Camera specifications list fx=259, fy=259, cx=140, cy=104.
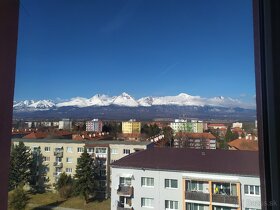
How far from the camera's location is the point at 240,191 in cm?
86

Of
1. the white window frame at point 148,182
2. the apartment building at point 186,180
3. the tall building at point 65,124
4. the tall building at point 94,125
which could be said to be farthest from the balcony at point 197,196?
the tall building at point 65,124

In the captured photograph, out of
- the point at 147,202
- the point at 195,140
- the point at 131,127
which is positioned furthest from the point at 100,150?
the point at 195,140

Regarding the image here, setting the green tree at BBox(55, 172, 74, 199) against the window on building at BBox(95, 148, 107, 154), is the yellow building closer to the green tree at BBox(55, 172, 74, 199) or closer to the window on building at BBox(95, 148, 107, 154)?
the window on building at BBox(95, 148, 107, 154)

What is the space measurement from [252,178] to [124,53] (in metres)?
0.68

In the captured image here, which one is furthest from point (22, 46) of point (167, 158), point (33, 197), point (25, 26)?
point (167, 158)

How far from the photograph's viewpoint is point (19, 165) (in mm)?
1031

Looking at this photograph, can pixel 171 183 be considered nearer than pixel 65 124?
Yes

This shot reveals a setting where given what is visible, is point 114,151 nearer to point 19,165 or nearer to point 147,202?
point 147,202

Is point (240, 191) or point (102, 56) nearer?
point (240, 191)

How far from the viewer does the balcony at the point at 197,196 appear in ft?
2.90

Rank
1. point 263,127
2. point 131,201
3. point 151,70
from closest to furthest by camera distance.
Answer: point 263,127 < point 131,201 < point 151,70

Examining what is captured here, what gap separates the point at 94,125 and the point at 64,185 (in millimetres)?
252

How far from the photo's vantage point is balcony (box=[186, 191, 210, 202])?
2.90 feet

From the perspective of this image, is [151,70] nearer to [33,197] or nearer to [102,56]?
[102,56]
